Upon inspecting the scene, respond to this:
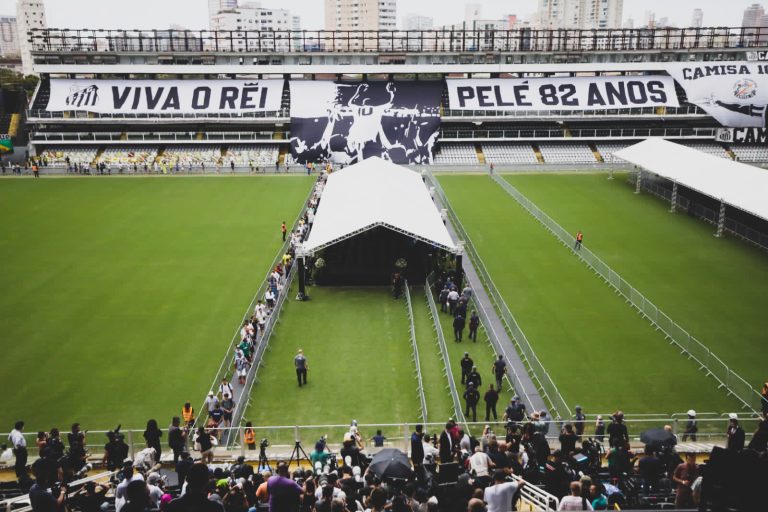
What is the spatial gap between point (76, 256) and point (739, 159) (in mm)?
54000

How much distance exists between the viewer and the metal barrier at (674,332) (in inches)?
656

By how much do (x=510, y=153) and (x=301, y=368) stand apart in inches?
1731

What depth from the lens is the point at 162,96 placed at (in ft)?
192

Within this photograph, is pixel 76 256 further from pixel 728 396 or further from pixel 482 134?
pixel 482 134

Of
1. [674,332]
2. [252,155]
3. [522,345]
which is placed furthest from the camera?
[252,155]

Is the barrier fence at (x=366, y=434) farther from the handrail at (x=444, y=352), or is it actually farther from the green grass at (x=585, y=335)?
the green grass at (x=585, y=335)

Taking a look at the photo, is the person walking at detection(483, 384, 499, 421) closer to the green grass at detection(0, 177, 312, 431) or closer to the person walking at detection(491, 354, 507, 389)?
the person walking at detection(491, 354, 507, 389)

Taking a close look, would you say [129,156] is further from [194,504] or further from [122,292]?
[194,504]

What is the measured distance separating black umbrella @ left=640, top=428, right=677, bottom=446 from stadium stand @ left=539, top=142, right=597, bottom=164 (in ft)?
151

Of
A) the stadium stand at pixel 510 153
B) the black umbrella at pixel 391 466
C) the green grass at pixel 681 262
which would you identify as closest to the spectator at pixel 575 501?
the black umbrella at pixel 391 466

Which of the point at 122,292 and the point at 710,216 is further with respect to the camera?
the point at 710,216

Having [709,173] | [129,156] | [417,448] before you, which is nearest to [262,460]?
[417,448]

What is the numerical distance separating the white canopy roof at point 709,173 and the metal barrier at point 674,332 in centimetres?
774

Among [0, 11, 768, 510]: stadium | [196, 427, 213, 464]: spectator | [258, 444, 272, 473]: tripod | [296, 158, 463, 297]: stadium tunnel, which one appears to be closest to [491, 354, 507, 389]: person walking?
[0, 11, 768, 510]: stadium
